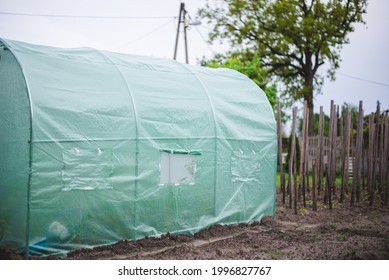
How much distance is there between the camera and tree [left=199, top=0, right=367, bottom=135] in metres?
21.1

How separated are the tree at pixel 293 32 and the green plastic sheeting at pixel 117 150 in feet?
44.6

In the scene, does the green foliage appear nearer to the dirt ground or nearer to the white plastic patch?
the dirt ground

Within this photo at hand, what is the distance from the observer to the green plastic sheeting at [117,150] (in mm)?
5879

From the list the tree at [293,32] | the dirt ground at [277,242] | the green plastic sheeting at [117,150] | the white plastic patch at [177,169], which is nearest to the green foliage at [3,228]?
the green plastic sheeting at [117,150]

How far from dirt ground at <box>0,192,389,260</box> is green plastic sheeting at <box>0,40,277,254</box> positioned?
211mm

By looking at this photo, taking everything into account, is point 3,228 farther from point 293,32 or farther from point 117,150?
point 293,32

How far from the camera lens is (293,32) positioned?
70.9 feet

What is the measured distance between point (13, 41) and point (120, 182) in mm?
2331

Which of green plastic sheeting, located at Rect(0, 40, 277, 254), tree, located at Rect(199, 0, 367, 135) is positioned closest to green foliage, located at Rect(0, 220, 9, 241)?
green plastic sheeting, located at Rect(0, 40, 277, 254)

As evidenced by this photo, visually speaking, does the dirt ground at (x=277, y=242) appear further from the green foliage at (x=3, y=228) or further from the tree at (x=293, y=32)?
the tree at (x=293, y=32)

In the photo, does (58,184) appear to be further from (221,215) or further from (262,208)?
(262,208)

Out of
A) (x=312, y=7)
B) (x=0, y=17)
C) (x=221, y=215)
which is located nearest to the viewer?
(x=0, y=17)

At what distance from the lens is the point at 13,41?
21.0ft

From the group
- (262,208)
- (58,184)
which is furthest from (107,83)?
(262,208)
